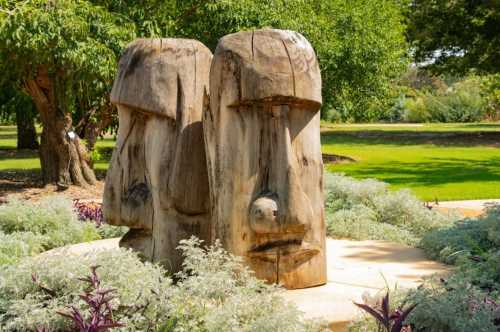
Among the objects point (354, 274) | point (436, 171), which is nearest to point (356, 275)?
point (354, 274)

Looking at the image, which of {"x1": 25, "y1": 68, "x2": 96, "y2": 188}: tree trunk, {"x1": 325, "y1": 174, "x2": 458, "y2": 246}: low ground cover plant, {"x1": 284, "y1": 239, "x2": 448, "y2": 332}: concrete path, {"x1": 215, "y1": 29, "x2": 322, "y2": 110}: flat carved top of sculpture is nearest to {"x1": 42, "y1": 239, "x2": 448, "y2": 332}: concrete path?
{"x1": 284, "y1": 239, "x2": 448, "y2": 332}: concrete path

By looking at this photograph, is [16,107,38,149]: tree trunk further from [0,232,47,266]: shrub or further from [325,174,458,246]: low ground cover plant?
[0,232,47,266]: shrub

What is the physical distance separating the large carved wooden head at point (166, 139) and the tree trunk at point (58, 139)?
8106 millimetres

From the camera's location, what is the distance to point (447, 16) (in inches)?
1035

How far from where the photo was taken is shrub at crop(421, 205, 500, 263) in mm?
5167

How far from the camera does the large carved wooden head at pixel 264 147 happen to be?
4.13 meters

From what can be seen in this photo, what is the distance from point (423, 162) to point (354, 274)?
14178mm

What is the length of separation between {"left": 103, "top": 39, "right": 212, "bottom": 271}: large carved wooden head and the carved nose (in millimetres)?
688

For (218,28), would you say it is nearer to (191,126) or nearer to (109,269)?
(191,126)

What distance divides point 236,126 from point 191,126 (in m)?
0.60

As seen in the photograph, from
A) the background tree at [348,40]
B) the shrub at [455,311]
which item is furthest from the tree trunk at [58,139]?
the shrub at [455,311]

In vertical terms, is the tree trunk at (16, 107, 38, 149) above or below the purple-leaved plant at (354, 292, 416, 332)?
above

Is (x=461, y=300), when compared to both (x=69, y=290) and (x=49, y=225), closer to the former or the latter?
(x=69, y=290)

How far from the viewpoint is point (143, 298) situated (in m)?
3.54
